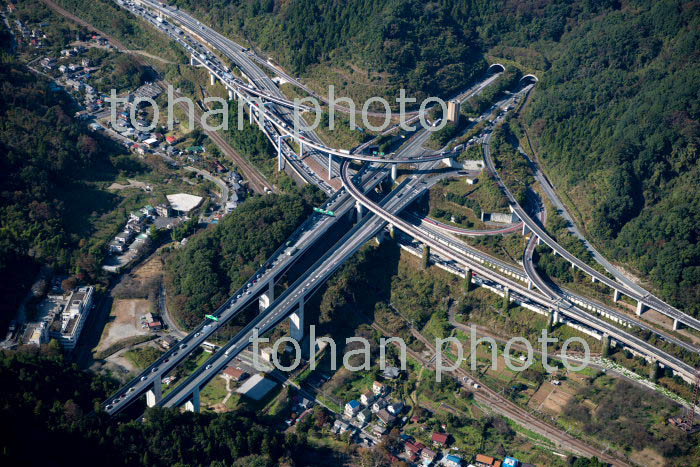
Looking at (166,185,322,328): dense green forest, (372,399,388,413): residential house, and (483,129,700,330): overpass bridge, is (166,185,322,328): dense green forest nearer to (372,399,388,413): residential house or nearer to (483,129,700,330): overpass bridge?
(372,399,388,413): residential house

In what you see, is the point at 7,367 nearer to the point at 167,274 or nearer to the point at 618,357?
the point at 167,274

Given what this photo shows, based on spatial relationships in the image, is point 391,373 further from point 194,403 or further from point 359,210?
point 359,210

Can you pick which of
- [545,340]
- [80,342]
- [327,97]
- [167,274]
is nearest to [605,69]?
[327,97]

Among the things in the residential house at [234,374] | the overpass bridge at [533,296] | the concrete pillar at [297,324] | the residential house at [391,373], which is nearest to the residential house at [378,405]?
the residential house at [391,373]

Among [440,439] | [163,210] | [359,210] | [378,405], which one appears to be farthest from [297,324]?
[163,210]

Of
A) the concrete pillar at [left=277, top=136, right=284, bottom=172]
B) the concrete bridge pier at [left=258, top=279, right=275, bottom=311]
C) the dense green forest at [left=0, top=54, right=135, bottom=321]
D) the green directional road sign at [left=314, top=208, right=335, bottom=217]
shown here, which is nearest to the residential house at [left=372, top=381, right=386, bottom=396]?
the concrete bridge pier at [left=258, top=279, right=275, bottom=311]

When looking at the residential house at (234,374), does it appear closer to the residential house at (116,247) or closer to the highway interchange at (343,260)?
the highway interchange at (343,260)
